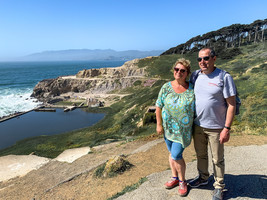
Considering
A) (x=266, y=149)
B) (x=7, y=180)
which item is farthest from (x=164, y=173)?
(x=7, y=180)

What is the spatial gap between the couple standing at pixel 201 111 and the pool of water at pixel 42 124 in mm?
25661

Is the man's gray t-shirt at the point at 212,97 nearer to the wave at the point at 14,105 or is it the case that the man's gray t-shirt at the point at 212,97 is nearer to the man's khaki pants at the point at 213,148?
the man's khaki pants at the point at 213,148

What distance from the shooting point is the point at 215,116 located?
146 inches

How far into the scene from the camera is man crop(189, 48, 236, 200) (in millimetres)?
3588

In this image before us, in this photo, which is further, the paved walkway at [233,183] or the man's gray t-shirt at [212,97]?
the paved walkway at [233,183]

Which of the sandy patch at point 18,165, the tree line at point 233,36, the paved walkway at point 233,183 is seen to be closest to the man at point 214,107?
the paved walkway at point 233,183

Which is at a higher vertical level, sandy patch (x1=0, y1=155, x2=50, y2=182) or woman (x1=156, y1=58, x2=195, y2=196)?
woman (x1=156, y1=58, x2=195, y2=196)

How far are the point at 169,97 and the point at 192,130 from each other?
905 mm

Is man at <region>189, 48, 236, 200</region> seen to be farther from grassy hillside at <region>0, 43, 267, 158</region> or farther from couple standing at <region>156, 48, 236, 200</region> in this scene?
grassy hillside at <region>0, 43, 267, 158</region>

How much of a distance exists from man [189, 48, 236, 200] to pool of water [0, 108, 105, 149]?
26.2 metres

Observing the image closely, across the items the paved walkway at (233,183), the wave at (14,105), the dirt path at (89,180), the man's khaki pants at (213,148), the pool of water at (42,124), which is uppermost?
the man's khaki pants at (213,148)

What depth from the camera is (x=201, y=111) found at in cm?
378

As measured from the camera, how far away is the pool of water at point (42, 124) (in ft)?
89.4

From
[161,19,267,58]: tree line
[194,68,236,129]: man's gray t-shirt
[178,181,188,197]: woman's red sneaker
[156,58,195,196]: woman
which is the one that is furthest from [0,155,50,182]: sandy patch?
[161,19,267,58]: tree line
